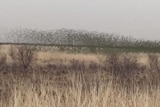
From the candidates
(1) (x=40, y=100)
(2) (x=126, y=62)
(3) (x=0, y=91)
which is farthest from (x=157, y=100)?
(2) (x=126, y=62)

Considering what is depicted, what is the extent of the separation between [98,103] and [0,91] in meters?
4.70

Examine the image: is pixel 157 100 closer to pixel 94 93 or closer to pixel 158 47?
pixel 94 93

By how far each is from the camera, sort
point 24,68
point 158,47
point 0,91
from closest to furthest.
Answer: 1. point 0,91
2. point 24,68
3. point 158,47

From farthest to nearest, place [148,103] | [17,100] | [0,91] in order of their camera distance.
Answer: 1. [0,91]
2. [148,103]
3. [17,100]

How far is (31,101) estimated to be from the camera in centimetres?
844

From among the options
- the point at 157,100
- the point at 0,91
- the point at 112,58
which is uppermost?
the point at 157,100

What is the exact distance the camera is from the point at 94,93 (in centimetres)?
855

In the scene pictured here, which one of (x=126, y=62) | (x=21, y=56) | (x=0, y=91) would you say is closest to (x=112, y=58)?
(x=126, y=62)

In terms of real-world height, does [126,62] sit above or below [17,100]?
below

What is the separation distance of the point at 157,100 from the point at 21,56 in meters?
18.3

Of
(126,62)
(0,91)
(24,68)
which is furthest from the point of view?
(126,62)

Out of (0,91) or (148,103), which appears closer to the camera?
(148,103)

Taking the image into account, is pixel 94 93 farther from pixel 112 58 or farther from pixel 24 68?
pixel 112 58

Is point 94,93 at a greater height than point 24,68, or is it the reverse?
point 94,93
